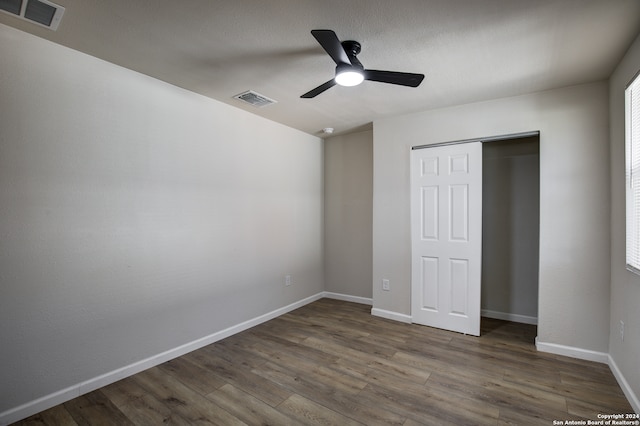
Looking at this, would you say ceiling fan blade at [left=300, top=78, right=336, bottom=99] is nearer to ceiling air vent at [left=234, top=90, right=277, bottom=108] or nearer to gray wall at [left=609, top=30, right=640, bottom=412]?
ceiling air vent at [left=234, top=90, right=277, bottom=108]

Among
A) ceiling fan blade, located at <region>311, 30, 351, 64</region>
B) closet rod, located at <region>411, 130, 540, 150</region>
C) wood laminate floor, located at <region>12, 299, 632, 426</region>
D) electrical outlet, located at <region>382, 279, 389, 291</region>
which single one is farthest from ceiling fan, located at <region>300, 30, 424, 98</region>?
electrical outlet, located at <region>382, 279, 389, 291</region>

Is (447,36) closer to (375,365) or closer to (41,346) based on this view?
(375,365)

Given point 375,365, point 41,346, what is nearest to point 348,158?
point 375,365

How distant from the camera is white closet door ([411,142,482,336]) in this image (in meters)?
3.31

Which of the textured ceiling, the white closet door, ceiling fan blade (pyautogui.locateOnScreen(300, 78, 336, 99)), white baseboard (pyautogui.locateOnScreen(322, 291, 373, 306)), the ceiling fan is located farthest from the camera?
white baseboard (pyautogui.locateOnScreen(322, 291, 373, 306))

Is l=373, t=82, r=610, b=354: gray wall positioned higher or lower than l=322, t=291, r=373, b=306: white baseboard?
higher

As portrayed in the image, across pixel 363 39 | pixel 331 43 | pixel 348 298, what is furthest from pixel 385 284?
pixel 331 43

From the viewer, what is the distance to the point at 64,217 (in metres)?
2.18

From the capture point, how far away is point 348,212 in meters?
4.68

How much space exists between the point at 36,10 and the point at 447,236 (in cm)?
386

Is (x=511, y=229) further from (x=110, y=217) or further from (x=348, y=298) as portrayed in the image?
(x=110, y=217)

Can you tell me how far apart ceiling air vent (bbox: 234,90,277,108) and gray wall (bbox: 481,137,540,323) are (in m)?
2.82

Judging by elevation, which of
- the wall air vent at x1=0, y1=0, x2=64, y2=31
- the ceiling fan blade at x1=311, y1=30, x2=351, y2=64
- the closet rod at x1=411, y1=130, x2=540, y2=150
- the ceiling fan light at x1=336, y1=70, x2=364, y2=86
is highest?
the wall air vent at x1=0, y1=0, x2=64, y2=31

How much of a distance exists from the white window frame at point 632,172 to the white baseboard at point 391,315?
2.11 m
